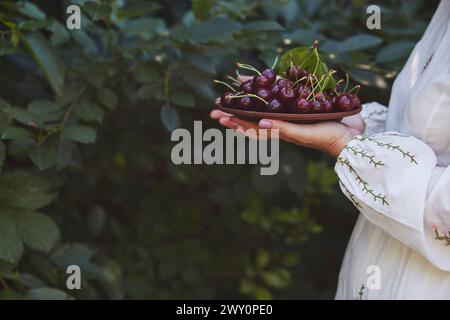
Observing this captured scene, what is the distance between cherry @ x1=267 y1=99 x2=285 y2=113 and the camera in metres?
1.05

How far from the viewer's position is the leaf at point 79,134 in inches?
49.8

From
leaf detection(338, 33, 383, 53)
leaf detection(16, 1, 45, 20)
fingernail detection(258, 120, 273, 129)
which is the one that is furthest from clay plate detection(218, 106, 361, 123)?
leaf detection(16, 1, 45, 20)

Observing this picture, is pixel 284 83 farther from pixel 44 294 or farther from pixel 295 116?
pixel 44 294

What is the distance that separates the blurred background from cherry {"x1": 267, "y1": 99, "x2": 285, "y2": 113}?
345 mm

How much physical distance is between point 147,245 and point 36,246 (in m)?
0.74

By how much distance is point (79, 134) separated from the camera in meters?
1.27

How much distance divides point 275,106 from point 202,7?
1.64 ft

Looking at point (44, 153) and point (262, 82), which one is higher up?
point (262, 82)

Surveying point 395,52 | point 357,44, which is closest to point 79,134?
point 357,44

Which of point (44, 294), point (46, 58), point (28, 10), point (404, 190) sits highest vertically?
point (28, 10)

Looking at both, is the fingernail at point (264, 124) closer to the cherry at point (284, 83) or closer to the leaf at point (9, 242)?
the cherry at point (284, 83)

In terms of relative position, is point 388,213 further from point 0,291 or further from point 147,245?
point 147,245

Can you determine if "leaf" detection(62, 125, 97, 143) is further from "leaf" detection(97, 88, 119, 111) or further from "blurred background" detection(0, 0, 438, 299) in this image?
"leaf" detection(97, 88, 119, 111)
